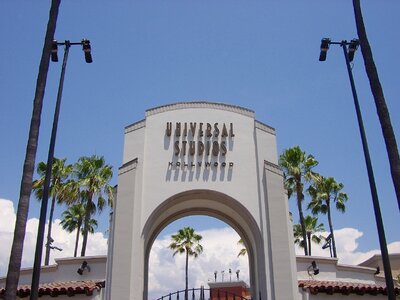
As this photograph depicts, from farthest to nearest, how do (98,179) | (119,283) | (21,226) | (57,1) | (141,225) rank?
(98,179), (141,225), (119,283), (57,1), (21,226)

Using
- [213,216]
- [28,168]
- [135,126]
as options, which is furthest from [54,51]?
[213,216]

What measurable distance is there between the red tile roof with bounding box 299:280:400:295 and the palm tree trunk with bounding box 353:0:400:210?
7.50 m

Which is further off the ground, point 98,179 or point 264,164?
point 98,179

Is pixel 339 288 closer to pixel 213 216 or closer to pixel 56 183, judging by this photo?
pixel 213 216

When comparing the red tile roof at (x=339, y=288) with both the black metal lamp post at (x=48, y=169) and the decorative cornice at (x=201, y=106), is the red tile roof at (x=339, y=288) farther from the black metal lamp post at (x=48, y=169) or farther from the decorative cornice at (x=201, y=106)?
the black metal lamp post at (x=48, y=169)

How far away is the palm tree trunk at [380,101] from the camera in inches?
424

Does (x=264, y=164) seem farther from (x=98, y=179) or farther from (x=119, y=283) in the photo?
(x=98, y=179)

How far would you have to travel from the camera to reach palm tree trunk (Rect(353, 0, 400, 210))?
10.8 m

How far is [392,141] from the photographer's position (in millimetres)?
11195

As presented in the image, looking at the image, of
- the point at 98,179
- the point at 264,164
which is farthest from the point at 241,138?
the point at 98,179

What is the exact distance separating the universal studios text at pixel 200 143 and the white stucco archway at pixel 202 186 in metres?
0.04

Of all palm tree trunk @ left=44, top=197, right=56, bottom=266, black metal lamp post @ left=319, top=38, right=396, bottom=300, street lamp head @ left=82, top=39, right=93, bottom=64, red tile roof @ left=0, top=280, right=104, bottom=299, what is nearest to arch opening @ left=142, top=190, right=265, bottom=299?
red tile roof @ left=0, top=280, right=104, bottom=299

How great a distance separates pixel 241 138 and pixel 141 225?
17.8 ft

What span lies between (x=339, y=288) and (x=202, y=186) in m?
6.84
